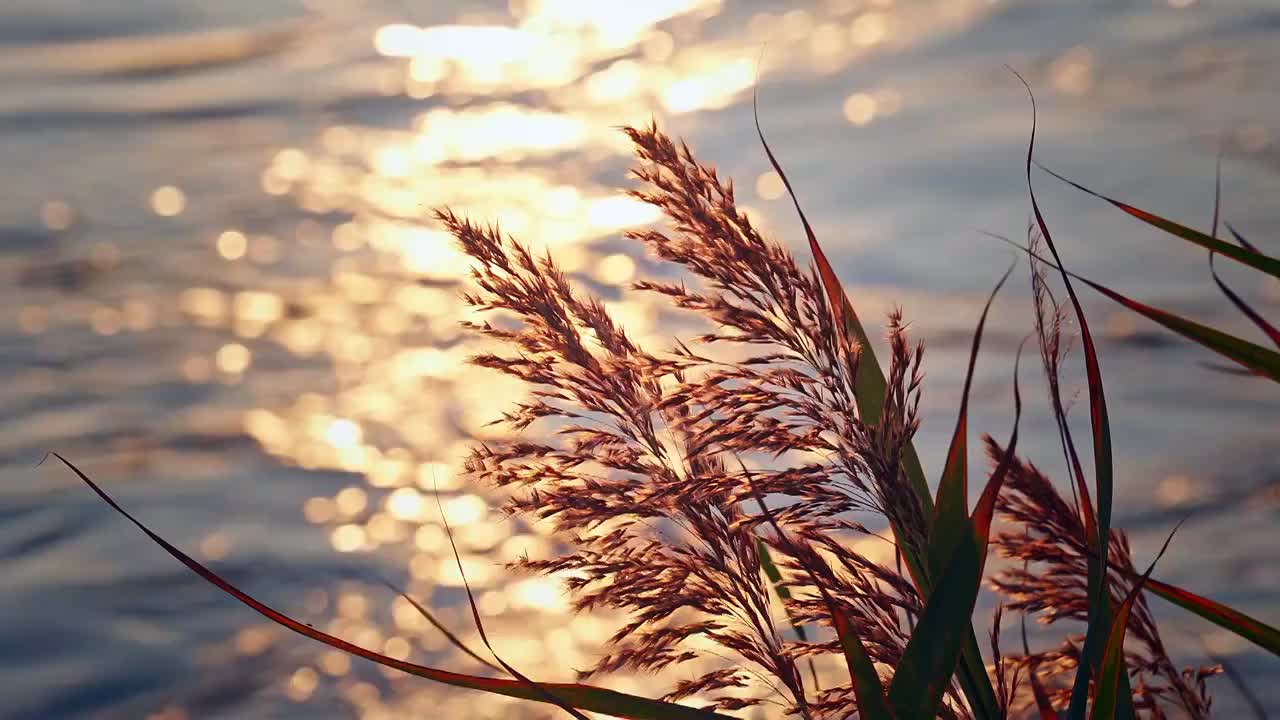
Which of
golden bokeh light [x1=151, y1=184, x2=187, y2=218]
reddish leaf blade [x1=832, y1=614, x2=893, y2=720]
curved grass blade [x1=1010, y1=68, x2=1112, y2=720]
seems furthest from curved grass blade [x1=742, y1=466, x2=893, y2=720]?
golden bokeh light [x1=151, y1=184, x2=187, y2=218]

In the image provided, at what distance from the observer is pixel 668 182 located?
903mm

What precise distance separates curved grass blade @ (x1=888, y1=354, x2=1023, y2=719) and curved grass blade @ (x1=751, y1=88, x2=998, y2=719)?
0.08 meters

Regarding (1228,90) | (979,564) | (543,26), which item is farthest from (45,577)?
(1228,90)

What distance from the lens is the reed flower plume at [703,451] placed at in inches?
33.5

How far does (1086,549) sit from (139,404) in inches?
73.8

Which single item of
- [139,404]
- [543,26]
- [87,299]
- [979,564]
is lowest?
[979,564]

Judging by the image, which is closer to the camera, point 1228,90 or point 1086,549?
point 1086,549

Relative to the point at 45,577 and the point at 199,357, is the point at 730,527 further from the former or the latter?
the point at 199,357

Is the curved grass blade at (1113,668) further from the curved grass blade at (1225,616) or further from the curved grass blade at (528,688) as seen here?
the curved grass blade at (528,688)

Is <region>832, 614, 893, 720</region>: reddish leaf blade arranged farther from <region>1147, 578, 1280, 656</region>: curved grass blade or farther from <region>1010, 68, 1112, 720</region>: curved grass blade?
<region>1147, 578, 1280, 656</region>: curved grass blade

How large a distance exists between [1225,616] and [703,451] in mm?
424

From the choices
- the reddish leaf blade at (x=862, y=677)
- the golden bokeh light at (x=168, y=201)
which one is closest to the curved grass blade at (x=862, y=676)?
the reddish leaf blade at (x=862, y=677)

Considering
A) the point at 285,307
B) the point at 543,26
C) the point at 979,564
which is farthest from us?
the point at 543,26

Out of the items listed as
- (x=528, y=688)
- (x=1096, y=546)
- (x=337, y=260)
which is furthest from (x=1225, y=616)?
(x=337, y=260)
